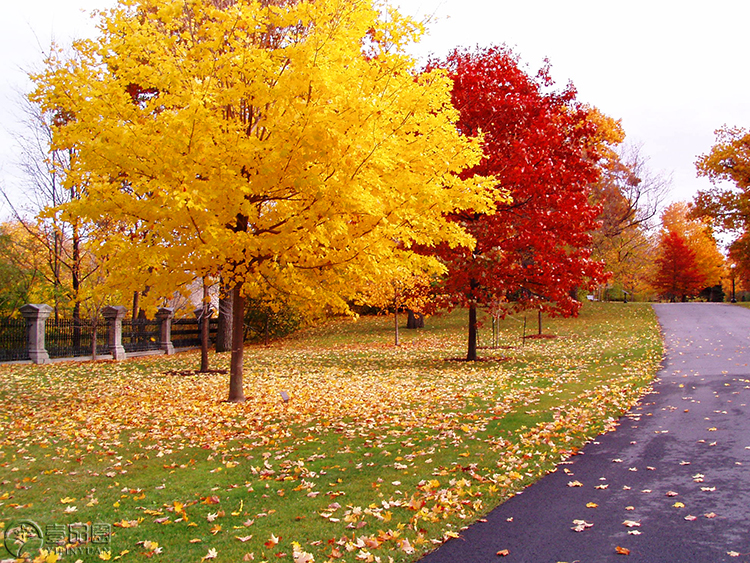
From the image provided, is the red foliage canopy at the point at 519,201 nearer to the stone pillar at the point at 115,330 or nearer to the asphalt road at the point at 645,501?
the asphalt road at the point at 645,501

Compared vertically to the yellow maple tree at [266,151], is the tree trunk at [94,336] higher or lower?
lower

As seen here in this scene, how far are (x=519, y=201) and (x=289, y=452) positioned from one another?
411 inches

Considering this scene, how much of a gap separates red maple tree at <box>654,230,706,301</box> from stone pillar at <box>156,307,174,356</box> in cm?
4437

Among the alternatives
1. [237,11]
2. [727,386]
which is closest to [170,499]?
[237,11]

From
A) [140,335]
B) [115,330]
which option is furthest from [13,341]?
[140,335]

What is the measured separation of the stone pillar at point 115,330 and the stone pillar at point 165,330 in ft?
7.20

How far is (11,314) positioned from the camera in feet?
65.0

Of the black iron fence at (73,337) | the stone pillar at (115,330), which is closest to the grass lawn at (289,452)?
the black iron fence at (73,337)

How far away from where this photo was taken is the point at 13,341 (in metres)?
18.5

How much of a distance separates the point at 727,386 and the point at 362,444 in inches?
301

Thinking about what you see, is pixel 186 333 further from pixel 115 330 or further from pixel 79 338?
pixel 79 338

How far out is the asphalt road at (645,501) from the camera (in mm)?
4137

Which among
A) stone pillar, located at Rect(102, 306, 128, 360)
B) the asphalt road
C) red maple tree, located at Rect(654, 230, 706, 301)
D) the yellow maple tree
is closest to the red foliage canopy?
the yellow maple tree

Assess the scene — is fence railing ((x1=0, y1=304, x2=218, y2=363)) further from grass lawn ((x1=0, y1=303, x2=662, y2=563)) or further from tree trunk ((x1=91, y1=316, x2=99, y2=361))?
grass lawn ((x1=0, y1=303, x2=662, y2=563))
